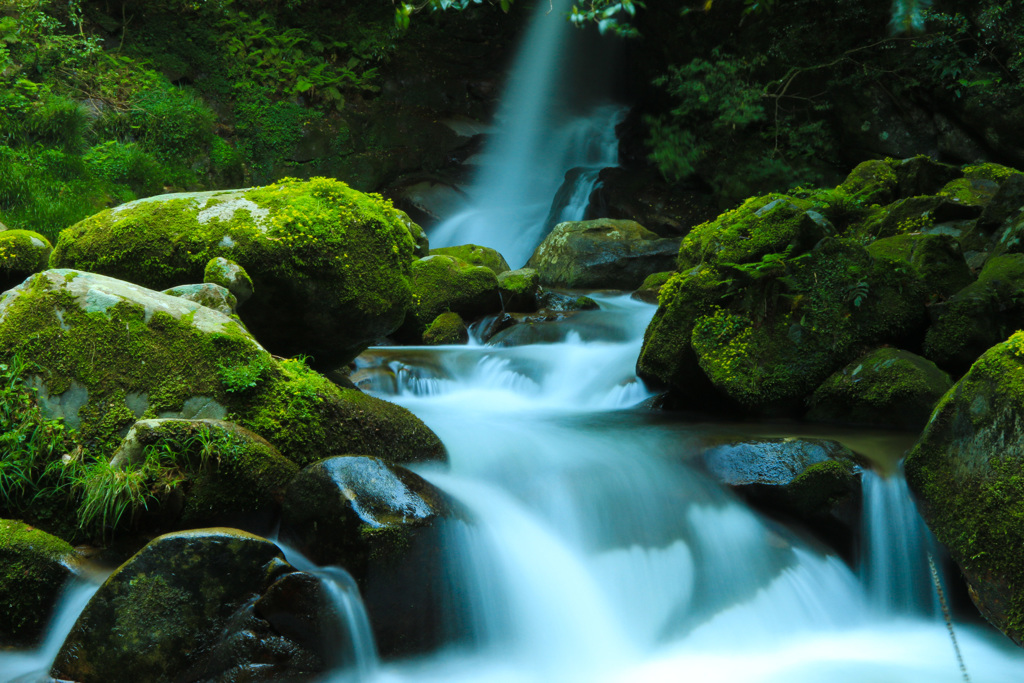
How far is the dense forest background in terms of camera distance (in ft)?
35.1

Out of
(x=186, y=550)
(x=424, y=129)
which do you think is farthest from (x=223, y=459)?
(x=424, y=129)

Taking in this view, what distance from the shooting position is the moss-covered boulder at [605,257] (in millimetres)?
11508

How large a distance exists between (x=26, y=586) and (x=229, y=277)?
87.0 inches

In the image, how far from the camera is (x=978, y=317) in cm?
521

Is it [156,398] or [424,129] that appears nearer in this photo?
[156,398]

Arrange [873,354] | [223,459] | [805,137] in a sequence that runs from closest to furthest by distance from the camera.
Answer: [223,459] → [873,354] → [805,137]

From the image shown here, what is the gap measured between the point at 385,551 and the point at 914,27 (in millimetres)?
2779

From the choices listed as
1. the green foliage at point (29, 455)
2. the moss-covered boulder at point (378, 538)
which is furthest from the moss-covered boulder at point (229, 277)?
the moss-covered boulder at point (378, 538)

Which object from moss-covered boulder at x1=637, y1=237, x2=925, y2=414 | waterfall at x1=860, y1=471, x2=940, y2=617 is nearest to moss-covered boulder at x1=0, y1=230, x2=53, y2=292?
moss-covered boulder at x1=637, y1=237, x2=925, y2=414

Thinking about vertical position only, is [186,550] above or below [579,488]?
above

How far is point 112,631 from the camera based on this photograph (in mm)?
2732

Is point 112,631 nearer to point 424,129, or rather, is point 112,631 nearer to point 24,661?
point 24,661

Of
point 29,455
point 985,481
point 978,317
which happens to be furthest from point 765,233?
point 29,455

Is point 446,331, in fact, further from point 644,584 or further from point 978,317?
point 978,317
